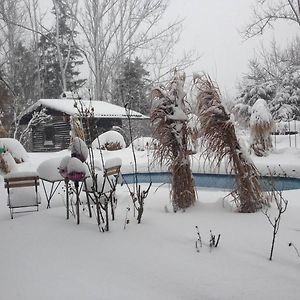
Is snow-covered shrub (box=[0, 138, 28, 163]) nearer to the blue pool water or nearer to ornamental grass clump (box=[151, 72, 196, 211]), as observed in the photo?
the blue pool water

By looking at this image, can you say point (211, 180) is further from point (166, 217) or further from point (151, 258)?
point (151, 258)

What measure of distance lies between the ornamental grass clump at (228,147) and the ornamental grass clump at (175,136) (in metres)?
0.31

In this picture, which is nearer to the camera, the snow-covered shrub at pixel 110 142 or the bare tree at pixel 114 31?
the snow-covered shrub at pixel 110 142

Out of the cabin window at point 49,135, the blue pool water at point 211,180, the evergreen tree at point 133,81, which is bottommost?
the blue pool water at point 211,180

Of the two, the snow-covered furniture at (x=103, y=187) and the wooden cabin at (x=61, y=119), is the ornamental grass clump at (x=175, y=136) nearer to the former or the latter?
the snow-covered furniture at (x=103, y=187)

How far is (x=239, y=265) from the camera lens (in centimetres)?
301

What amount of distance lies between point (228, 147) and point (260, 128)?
20.4ft

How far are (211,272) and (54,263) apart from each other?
1358mm

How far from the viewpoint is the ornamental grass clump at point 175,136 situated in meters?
4.70

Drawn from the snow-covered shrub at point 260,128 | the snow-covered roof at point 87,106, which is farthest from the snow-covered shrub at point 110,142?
the snow-covered shrub at point 260,128

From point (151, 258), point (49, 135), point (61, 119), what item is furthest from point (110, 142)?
point (151, 258)

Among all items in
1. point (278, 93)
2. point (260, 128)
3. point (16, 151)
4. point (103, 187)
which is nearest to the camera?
point (103, 187)

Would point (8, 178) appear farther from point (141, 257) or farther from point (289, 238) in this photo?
point (289, 238)

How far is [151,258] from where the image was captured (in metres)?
3.22
